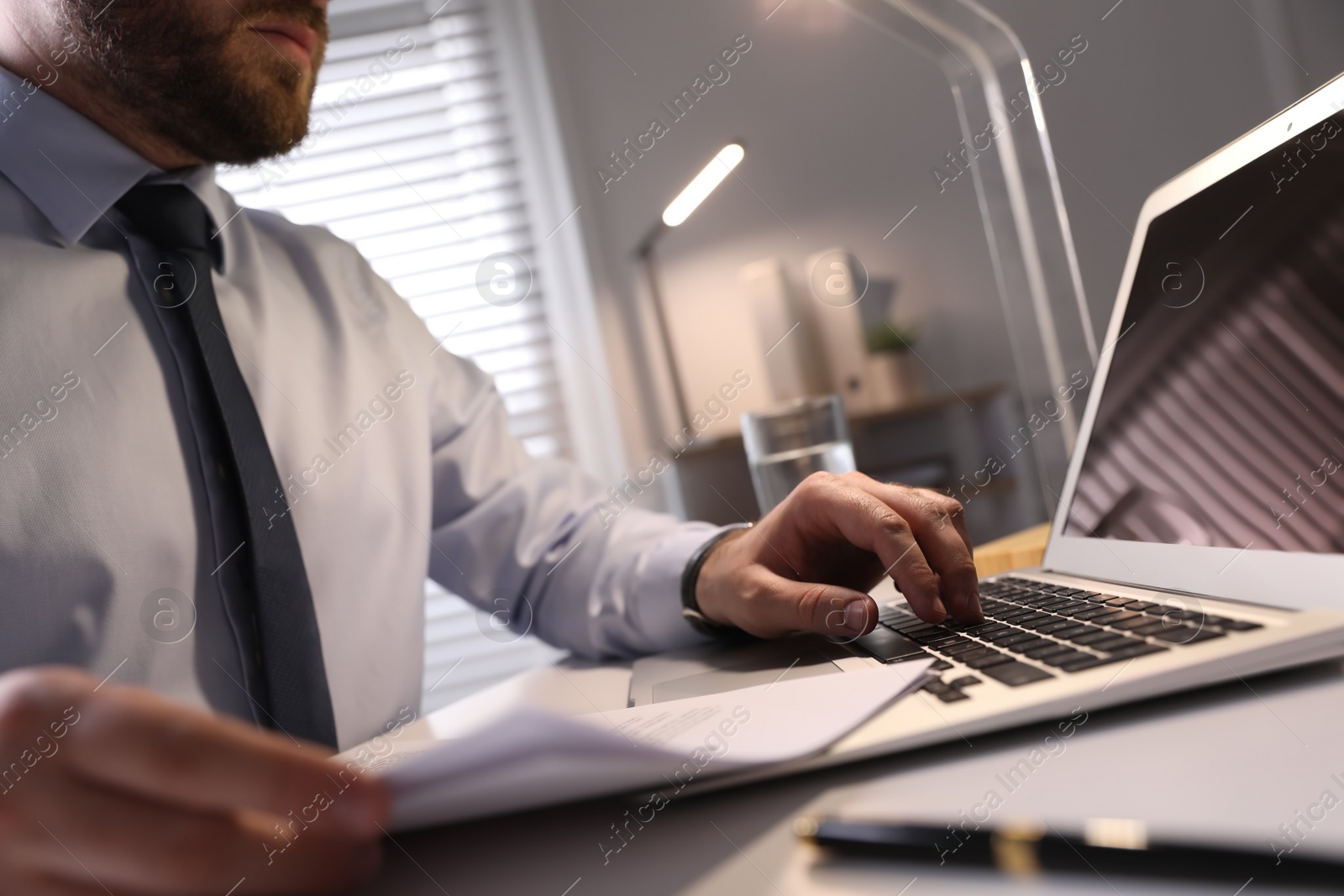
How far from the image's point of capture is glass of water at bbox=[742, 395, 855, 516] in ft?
3.18

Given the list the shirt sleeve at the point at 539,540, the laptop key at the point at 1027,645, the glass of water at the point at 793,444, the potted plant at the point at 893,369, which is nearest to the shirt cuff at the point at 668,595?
the shirt sleeve at the point at 539,540

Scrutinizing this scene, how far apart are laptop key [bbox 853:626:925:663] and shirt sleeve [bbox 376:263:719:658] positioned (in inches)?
8.4

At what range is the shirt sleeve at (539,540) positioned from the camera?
761 millimetres

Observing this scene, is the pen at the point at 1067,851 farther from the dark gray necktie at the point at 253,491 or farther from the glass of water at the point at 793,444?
the glass of water at the point at 793,444

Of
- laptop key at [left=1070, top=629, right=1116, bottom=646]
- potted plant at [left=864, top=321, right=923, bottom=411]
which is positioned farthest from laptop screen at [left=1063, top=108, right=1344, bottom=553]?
potted plant at [left=864, top=321, right=923, bottom=411]

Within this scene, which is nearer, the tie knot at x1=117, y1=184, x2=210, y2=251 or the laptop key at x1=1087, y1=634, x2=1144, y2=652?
the laptop key at x1=1087, y1=634, x2=1144, y2=652

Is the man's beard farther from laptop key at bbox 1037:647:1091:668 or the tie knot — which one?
laptop key at bbox 1037:647:1091:668

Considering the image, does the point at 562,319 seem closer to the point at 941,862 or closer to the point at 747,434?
the point at 747,434

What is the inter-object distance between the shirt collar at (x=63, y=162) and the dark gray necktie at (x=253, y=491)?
23 millimetres

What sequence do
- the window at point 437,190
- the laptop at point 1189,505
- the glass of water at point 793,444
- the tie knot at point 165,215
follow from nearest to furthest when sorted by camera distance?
the laptop at point 1189,505 → the tie knot at point 165,215 → the glass of water at point 793,444 → the window at point 437,190

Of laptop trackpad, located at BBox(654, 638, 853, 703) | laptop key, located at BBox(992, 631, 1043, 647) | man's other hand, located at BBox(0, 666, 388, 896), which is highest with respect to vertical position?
man's other hand, located at BBox(0, 666, 388, 896)

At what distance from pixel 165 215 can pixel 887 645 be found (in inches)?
27.2

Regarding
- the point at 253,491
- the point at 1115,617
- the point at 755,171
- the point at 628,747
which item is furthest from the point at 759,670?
the point at 755,171

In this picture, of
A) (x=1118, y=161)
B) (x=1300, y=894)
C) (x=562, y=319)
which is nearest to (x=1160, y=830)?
(x=1300, y=894)
